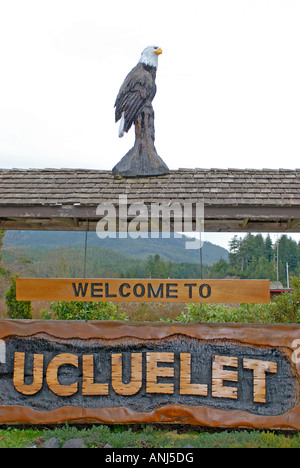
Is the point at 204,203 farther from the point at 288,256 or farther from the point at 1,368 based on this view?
the point at 288,256

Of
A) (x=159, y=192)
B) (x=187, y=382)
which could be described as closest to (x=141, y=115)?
(x=159, y=192)

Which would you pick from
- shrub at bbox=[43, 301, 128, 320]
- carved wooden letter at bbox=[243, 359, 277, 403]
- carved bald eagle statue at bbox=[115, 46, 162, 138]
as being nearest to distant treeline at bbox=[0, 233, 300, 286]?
shrub at bbox=[43, 301, 128, 320]

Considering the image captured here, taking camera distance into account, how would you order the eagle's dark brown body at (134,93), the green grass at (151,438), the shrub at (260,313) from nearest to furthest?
the green grass at (151,438)
the eagle's dark brown body at (134,93)
the shrub at (260,313)

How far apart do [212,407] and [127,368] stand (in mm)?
1278

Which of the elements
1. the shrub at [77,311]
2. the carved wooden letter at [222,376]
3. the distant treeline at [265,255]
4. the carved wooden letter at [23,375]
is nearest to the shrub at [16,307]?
the shrub at [77,311]

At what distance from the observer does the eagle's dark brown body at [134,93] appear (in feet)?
21.6

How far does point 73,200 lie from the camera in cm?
575

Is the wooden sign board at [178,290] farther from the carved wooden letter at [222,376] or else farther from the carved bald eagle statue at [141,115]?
the carved bald eagle statue at [141,115]

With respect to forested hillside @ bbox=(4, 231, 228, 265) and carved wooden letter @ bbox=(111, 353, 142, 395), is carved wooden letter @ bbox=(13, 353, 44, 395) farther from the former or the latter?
forested hillside @ bbox=(4, 231, 228, 265)

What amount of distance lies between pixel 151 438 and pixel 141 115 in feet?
15.8

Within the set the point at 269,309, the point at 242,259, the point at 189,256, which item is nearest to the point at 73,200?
the point at 269,309

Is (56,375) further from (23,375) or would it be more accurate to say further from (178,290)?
(178,290)

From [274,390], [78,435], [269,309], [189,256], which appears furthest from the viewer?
[189,256]

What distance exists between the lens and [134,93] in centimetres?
662
